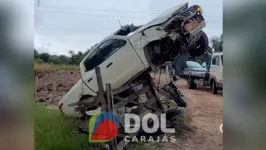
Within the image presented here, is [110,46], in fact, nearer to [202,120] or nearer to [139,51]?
[139,51]

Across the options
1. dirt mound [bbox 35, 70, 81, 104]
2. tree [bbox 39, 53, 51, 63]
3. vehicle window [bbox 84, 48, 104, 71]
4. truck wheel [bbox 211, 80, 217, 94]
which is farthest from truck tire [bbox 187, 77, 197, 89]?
tree [bbox 39, 53, 51, 63]

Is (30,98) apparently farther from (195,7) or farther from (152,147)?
(195,7)

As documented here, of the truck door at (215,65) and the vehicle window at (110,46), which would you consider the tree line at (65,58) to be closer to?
the vehicle window at (110,46)

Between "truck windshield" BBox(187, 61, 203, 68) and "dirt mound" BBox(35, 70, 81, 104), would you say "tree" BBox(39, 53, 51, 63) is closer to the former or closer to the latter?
"dirt mound" BBox(35, 70, 81, 104)

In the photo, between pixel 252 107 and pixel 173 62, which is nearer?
pixel 252 107

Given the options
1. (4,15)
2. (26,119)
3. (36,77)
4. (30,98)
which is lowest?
(26,119)

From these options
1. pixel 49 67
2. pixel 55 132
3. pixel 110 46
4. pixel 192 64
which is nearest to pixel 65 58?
pixel 49 67

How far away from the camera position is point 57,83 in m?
2.29

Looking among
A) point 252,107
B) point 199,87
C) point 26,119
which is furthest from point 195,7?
point 26,119

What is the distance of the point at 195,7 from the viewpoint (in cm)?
219

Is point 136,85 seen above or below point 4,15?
below

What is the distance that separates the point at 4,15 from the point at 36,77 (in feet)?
1.52

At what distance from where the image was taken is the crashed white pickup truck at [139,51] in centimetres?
222

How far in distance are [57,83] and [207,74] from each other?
1060 millimetres
